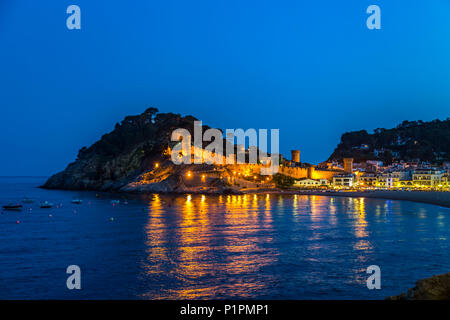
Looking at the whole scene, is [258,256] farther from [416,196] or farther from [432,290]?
[416,196]

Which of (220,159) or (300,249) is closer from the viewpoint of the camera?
(300,249)

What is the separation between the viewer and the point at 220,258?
2114 centimetres

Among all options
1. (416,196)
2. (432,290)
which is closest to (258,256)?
(432,290)

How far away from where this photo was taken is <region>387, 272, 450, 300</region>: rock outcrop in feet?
31.4

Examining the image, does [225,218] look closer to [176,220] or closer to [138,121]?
[176,220]

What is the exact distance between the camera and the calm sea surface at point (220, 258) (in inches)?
619

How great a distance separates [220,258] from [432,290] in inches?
513

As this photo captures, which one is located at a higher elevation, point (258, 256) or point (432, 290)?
point (432, 290)

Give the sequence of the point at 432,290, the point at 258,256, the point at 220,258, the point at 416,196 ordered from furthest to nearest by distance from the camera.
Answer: the point at 416,196 → the point at 258,256 → the point at 220,258 → the point at 432,290

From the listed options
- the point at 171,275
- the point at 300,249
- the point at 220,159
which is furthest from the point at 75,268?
the point at 220,159

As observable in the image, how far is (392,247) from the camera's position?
24.3 m

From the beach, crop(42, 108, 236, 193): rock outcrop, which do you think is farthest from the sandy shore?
crop(42, 108, 236, 193): rock outcrop

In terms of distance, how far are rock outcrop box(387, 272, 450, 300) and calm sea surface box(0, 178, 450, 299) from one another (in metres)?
4.73
